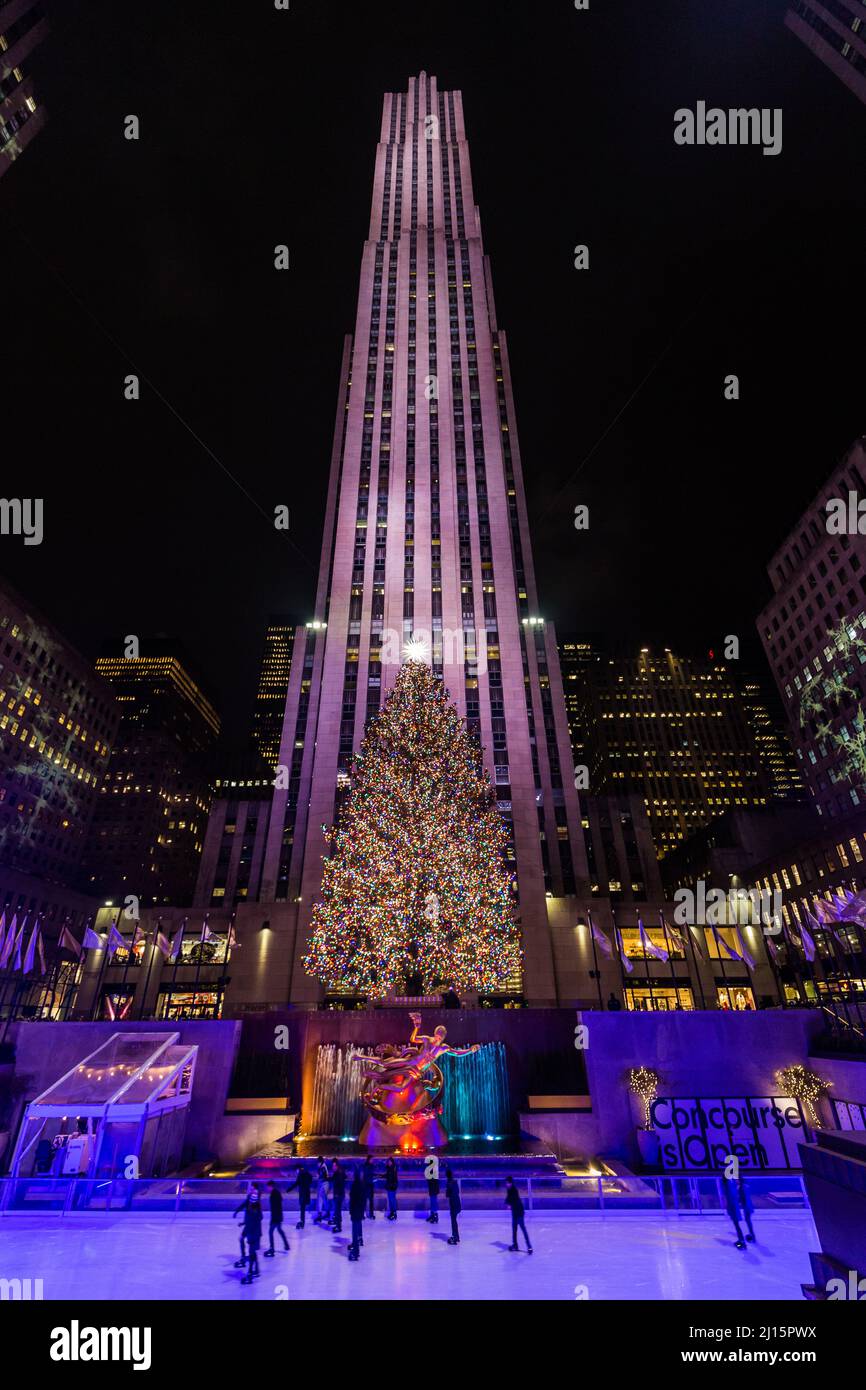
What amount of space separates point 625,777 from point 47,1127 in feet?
373

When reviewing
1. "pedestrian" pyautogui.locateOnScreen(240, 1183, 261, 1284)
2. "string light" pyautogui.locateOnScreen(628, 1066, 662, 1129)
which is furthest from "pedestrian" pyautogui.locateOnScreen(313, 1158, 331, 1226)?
"string light" pyautogui.locateOnScreen(628, 1066, 662, 1129)

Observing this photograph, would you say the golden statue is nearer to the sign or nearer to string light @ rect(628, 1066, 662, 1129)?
string light @ rect(628, 1066, 662, 1129)

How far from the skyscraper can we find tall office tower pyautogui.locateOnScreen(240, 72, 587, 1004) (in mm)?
150

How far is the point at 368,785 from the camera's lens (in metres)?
33.5

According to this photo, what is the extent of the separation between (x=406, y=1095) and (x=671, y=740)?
117m

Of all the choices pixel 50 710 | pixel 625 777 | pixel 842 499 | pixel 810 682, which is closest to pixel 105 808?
pixel 50 710

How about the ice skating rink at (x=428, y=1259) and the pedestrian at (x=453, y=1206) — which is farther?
the pedestrian at (x=453, y=1206)

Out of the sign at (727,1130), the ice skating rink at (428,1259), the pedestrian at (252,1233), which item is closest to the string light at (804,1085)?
the sign at (727,1130)

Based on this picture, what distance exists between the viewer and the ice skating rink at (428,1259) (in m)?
9.61

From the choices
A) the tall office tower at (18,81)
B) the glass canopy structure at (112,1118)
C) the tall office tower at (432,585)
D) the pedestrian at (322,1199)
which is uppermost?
the tall office tower at (18,81)

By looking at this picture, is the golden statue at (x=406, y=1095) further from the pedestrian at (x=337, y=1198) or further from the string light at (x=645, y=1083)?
the pedestrian at (x=337, y=1198)

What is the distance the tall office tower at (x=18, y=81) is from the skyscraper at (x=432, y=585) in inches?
1440

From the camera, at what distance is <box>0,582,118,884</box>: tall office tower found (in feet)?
292

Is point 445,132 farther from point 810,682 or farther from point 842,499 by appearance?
point 810,682
